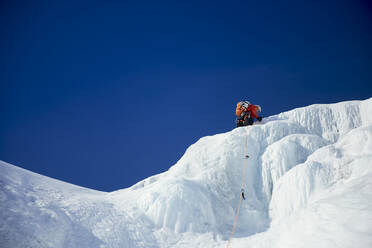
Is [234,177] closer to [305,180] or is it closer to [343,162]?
[305,180]

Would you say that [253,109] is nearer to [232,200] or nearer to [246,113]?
[246,113]

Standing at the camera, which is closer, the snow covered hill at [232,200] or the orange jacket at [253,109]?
the snow covered hill at [232,200]

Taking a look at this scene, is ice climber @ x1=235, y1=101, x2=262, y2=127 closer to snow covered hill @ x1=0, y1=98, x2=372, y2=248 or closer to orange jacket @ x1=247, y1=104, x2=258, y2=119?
orange jacket @ x1=247, y1=104, x2=258, y2=119

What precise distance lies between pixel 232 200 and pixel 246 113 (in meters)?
8.53

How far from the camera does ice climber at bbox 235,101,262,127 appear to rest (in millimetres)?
24434

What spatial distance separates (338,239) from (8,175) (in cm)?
1493

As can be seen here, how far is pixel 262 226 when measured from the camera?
17.8m

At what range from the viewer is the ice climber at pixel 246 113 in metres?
24.4

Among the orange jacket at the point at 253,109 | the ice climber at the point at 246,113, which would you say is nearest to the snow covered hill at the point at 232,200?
the ice climber at the point at 246,113

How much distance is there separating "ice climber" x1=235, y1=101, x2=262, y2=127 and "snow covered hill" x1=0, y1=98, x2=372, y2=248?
2.93ft

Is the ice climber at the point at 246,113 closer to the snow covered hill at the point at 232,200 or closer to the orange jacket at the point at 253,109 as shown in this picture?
the orange jacket at the point at 253,109

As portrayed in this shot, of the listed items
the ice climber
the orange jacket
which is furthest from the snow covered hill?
the orange jacket

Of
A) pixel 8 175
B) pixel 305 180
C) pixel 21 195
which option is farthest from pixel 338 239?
pixel 8 175

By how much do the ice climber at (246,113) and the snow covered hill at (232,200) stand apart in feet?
2.93
